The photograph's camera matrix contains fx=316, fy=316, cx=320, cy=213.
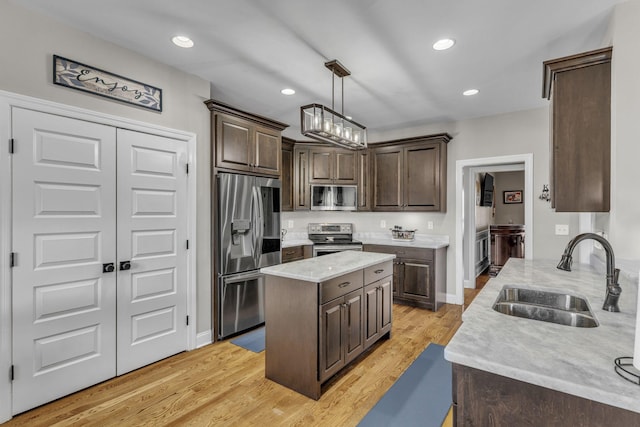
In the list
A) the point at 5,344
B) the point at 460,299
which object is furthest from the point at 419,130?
the point at 5,344

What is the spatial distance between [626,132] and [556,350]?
1.78 meters

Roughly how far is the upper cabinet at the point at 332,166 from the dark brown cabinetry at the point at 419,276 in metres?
1.27

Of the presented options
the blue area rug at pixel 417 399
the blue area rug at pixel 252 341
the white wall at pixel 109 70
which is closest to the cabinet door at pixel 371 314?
the blue area rug at pixel 417 399

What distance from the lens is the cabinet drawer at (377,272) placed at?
2.94 m

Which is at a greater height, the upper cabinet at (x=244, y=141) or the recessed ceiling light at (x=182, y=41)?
the recessed ceiling light at (x=182, y=41)

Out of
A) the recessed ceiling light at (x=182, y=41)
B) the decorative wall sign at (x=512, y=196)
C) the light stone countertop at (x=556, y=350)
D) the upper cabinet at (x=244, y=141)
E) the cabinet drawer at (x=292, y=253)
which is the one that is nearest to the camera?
the light stone countertop at (x=556, y=350)

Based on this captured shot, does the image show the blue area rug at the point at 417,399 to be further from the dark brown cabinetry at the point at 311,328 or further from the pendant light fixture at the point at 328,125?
the pendant light fixture at the point at 328,125

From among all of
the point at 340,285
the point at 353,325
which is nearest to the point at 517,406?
the point at 340,285

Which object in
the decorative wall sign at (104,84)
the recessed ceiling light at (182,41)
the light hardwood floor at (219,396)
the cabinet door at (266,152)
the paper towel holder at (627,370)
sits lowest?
the light hardwood floor at (219,396)

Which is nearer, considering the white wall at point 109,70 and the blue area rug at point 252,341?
the white wall at point 109,70

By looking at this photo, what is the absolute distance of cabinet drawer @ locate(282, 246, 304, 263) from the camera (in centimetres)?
448

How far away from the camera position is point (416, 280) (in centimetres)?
446

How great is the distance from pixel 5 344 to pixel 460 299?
4.93 metres

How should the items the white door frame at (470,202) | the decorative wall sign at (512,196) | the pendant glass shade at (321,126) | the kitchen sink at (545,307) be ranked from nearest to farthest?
the kitchen sink at (545,307), the pendant glass shade at (321,126), the white door frame at (470,202), the decorative wall sign at (512,196)
